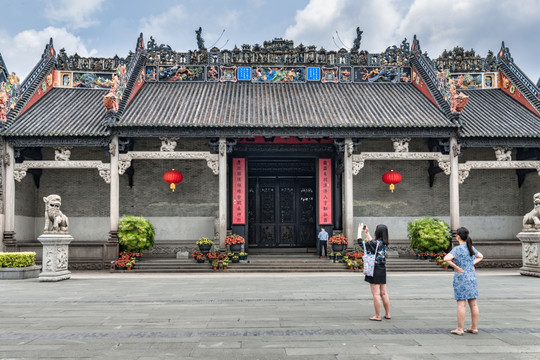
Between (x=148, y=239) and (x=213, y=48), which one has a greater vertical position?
(x=213, y=48)

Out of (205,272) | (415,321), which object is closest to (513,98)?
(205,272)

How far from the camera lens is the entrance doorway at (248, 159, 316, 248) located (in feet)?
61.2

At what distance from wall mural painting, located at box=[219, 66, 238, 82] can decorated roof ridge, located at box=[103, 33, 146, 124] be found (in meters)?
2.99

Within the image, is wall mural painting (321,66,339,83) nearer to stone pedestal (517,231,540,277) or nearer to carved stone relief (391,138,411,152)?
carved stone relief (391,138,411,152)

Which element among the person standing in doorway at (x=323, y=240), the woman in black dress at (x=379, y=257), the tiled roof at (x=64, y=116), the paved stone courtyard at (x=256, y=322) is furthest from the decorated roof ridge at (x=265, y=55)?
the woman in black dress at (x=379, y=257)

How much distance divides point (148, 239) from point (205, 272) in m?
2.14

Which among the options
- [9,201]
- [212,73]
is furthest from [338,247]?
[9,201]

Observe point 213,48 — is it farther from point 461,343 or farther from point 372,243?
point 461,343

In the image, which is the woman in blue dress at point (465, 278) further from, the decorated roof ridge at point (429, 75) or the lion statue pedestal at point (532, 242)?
the decorated roof ridge at point (429, 75)

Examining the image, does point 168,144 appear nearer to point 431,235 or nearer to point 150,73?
point 150,73

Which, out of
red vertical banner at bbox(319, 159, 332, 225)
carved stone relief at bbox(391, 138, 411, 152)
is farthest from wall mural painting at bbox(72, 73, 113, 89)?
carved stone relief at bbox(391, 138, 411, 152)

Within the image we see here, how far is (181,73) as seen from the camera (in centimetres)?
1917

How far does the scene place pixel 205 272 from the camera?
1471 centimetres

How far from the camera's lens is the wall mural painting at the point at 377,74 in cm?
1924
